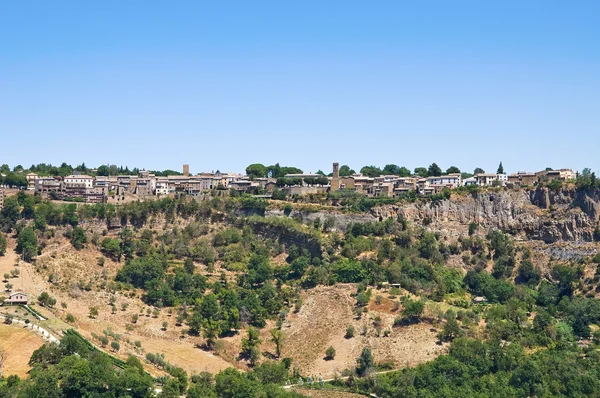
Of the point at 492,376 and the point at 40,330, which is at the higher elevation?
the point at 40,330

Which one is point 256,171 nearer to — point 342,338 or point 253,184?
point 253,184

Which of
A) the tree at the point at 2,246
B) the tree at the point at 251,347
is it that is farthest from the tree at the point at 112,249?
the tree at the point at 251,347

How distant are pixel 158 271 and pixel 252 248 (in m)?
11.9

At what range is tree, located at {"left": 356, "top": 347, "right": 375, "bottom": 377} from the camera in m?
55.8

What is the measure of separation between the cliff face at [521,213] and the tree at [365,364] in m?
27.6

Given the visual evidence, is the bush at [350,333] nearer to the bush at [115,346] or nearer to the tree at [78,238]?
the bush at [115,346]

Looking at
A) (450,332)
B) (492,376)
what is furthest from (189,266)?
(492,376)

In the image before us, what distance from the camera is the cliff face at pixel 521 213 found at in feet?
266

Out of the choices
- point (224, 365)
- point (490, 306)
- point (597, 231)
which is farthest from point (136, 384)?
point (597, 231)

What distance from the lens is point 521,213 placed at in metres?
84.9

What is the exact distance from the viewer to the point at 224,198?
88.9m

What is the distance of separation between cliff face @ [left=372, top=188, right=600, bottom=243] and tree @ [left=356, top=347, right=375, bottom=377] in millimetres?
27587

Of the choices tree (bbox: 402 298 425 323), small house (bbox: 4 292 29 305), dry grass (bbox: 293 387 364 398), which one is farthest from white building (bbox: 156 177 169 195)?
dry grass (bbox: 293 387 364 398)

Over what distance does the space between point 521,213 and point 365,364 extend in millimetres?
36103
